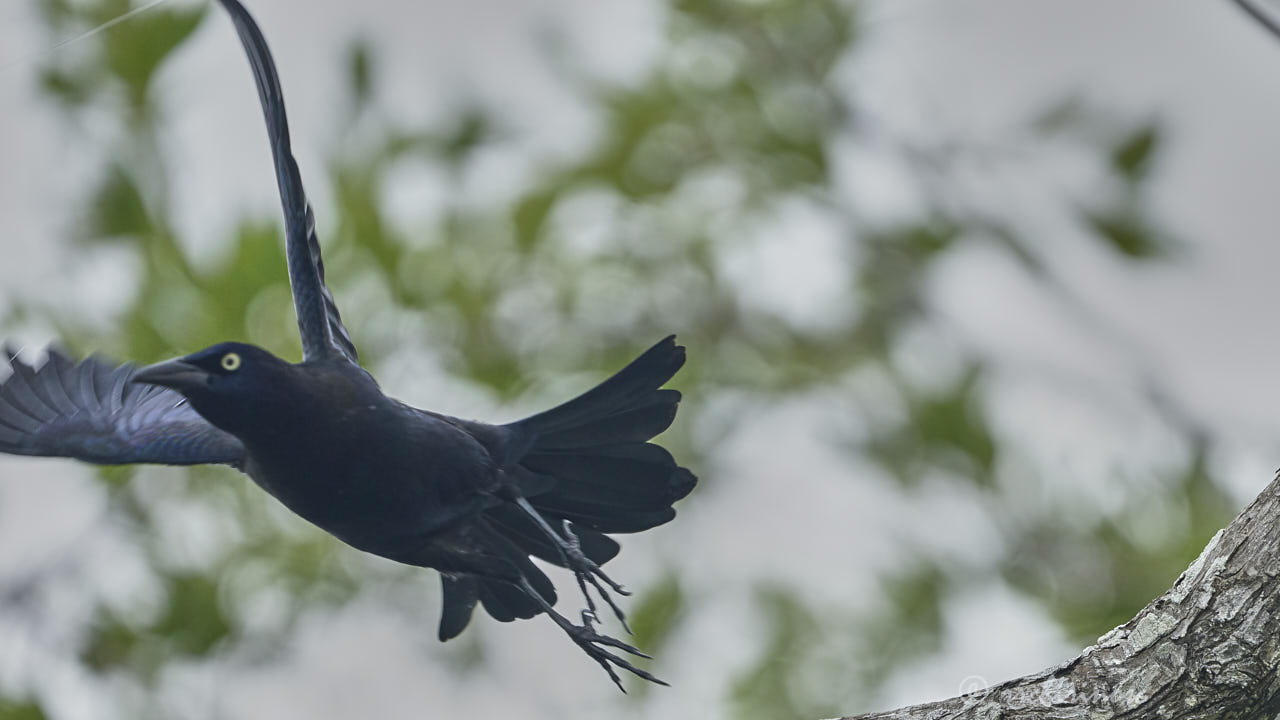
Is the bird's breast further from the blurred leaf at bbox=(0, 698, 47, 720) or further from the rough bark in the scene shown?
the blurred leaf at bbox=(0, 698, 47, 720)

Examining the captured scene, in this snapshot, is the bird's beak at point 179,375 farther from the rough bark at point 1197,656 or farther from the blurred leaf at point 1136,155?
the blurred leaf at point 1136,155

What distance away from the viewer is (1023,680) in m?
0.99

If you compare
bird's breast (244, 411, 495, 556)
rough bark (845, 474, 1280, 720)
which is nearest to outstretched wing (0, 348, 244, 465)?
bird's breast (244, 411, 495, 556)

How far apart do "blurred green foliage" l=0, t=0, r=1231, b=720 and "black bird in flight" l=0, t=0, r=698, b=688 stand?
0.29m

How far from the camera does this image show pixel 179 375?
755mm

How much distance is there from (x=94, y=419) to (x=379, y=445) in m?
0.31

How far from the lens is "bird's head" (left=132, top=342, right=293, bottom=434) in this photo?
0.76m

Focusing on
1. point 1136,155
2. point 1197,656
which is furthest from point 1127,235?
point 1197,656

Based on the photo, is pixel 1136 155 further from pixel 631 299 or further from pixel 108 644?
pixel 108 644

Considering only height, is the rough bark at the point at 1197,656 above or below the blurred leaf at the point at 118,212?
below

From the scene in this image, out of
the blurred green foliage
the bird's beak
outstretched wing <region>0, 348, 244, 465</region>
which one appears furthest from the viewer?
the blurred green foliage

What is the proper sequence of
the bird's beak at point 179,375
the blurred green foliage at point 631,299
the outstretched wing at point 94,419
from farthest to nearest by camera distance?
the blurred green foliage at point 631,299 < the outstretched wing at point 94,419 < the bird's beak at point 179,375

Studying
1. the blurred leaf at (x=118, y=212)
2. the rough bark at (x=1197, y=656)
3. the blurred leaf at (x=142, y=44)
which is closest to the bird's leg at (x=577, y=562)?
the rough bark at (x=1197, y=656)

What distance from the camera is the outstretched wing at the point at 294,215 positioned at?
793 millimetres
